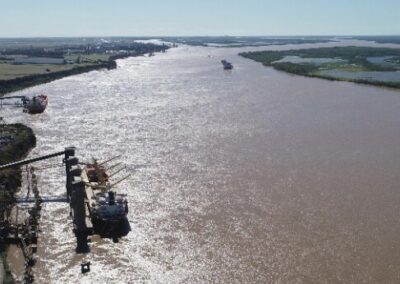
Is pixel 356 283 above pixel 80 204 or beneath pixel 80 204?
beneath

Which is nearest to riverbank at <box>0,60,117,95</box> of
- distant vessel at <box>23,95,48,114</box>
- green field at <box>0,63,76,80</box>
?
green field at <box>0,63,76,80</box>

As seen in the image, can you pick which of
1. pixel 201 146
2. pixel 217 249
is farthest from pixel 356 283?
pixel 201 146

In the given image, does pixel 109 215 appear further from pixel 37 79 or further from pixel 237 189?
pixel 37 79

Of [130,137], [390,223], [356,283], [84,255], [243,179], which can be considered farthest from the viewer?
[130,137]

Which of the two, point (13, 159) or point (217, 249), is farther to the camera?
point (13, 159)

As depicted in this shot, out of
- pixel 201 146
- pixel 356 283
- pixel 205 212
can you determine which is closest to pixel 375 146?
pixel 201 146

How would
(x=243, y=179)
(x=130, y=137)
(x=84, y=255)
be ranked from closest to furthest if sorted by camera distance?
(x=84, y=255), (x=243, y=179), (x=130, y=137)

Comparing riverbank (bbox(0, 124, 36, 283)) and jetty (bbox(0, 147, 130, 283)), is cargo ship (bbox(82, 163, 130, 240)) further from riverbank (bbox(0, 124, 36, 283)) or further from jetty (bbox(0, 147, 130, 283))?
→ riverbank (bbox(0, 124, 36, 283))

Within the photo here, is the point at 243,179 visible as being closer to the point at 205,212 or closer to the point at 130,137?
the point at 205,212
